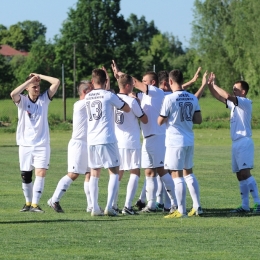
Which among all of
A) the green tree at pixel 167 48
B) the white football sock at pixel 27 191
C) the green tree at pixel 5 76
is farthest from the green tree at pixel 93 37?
the white football sock at pixel 27 191

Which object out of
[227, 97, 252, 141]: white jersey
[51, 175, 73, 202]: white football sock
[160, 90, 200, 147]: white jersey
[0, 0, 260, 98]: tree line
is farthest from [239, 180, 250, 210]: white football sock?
[0, 0, 260, 98]: tree line

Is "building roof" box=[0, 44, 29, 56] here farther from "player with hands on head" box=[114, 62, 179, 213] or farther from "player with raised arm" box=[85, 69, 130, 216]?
"player with raised arm" box=[85, 69, 130, 216]

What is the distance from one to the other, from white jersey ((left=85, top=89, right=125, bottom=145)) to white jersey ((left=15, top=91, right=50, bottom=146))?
38.5 inches

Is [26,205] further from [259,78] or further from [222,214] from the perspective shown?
[259,78]

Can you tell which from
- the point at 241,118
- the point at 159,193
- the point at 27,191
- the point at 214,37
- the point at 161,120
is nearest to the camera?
the point at 161,120

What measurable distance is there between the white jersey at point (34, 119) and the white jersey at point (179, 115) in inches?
84.3

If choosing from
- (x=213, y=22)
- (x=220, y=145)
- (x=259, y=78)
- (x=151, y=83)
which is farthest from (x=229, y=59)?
(x=151, y=83)

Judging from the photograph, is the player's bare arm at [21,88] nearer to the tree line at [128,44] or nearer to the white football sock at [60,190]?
the white football sock at [60,190]

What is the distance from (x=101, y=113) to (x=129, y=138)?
2.74 feet

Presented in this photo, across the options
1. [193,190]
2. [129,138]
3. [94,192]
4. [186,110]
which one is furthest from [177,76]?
[94,192]

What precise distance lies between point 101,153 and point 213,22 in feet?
261

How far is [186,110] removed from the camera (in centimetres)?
1263

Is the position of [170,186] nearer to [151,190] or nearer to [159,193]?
[151,190]

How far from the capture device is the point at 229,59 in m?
90.1
